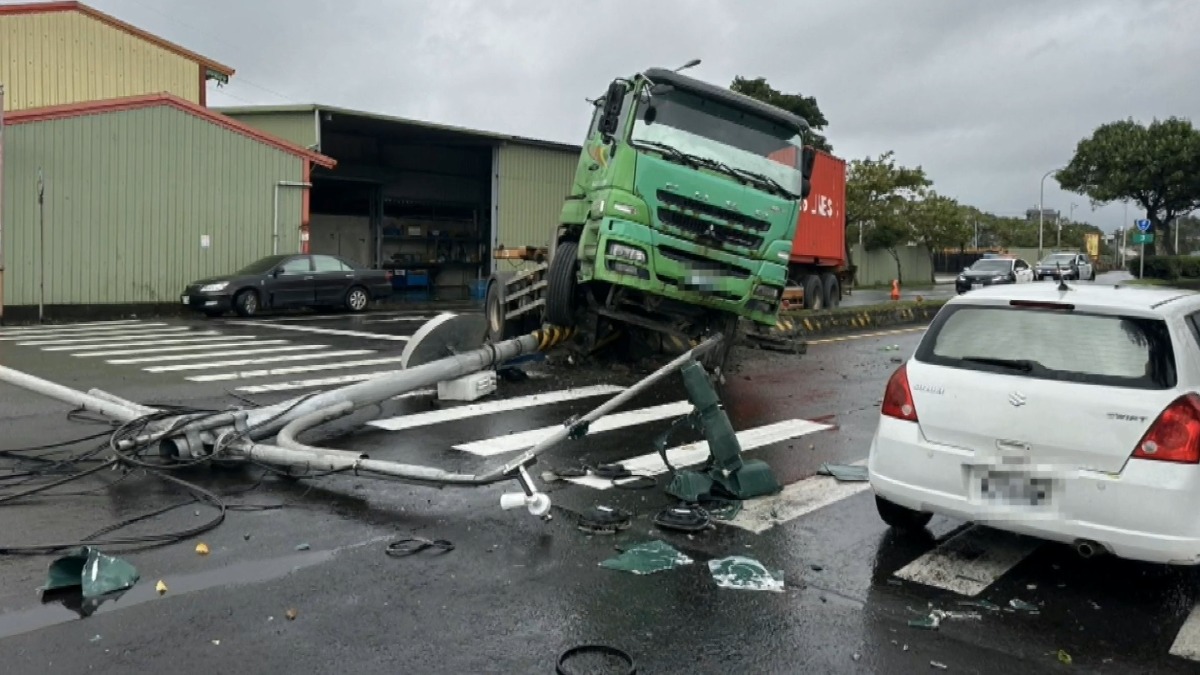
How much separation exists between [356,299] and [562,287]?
542 inches

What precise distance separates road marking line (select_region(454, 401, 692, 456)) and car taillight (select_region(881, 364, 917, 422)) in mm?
2982

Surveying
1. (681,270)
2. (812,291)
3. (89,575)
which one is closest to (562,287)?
(681,270)

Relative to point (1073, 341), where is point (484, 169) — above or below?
above

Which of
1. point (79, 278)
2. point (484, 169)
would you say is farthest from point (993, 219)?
point (79, 278)

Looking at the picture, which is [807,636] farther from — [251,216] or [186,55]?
[186,55]

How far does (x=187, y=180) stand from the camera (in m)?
22.3

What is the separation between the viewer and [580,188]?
12.0 meters

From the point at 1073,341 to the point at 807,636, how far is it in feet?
7.28

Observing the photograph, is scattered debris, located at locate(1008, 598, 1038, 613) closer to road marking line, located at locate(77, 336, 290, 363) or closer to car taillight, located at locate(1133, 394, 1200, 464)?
car taillight, located at locate(1133, 394, 1200, 464)

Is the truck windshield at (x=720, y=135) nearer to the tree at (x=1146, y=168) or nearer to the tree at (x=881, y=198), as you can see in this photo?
the tree at (x=881, y=198)

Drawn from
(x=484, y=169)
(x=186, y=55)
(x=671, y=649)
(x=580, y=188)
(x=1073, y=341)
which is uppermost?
(x=186, y=55)

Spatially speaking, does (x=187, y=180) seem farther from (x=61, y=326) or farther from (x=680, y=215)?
(x=680, y=215)

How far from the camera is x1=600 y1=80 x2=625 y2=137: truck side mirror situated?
10.6m

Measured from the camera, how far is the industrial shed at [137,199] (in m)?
19.7
